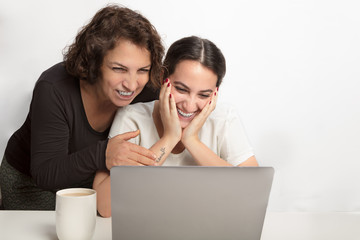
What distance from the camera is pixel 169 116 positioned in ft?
5.43

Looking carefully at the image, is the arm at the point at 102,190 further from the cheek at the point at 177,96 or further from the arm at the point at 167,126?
the cheek at the point at 177,96

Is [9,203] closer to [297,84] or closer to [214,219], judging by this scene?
[214,219]

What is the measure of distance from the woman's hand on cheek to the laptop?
30.4 inches

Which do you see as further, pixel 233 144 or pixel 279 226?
pixel 233 144

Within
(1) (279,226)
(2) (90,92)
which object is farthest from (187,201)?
(2) (90,92)

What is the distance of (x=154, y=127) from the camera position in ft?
5.88

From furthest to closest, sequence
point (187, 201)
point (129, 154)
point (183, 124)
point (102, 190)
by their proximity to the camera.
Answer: point (183, 124) → point (102, 190) → point (129, 154) → point (187, 201)

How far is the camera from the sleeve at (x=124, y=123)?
1.74 meters

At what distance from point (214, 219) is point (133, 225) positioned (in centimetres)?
17

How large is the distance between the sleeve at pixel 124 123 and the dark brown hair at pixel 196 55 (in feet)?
0.71

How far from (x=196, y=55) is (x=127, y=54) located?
28cm

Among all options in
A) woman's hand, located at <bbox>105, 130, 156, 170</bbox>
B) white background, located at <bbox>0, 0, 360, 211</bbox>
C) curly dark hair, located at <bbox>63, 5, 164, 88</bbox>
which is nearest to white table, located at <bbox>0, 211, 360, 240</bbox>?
woman's hand, located at <bbox>105, 130, 156, 170</bbox>

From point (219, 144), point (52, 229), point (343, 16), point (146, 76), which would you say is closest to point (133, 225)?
point (52, 229)

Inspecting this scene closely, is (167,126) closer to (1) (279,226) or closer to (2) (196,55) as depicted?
(2) (196,55)
